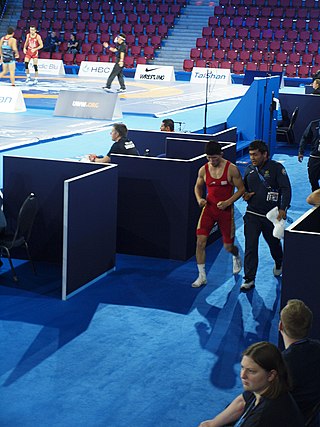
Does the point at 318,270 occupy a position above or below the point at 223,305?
above

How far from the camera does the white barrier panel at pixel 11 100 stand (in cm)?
2188

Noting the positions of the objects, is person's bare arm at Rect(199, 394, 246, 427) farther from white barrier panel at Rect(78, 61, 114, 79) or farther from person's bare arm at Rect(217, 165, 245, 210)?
white barrier panel at Rect(78, 61, 114, 79)

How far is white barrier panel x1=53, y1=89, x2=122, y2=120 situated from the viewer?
21422 mm

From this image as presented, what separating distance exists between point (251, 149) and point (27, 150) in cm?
832

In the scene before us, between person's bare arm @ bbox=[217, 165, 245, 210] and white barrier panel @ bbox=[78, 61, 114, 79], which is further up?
person's bare arm @ bbox=[217, 165, 245, 210]

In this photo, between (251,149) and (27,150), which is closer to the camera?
(251,149)

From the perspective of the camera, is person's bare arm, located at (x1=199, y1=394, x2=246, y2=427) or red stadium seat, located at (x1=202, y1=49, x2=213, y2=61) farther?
red stadium seat, located at (x1=202, y1=49, x2=213, y2=61)

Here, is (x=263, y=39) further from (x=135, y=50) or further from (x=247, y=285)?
(x=247, y=285)

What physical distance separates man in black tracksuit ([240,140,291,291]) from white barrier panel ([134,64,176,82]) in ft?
81.4

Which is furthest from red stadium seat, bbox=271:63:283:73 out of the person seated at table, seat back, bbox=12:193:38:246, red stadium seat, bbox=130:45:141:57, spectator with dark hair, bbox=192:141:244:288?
the person seated at table

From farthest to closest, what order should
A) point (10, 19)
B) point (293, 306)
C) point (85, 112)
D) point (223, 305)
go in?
point (10, 19) → point (85, 112) → point (223, 305) → point (293, 306)

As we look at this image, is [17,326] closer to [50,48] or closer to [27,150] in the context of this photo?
[27,150]

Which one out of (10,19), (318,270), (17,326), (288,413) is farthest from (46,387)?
(10,19)

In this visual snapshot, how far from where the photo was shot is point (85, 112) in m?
21.7
